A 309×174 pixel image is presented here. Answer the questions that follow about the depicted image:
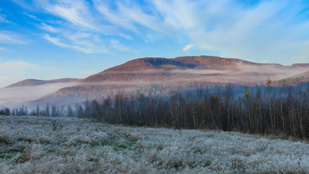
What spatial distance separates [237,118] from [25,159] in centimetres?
5511

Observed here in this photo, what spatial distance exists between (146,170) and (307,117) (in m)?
47.5

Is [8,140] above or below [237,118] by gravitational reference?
above

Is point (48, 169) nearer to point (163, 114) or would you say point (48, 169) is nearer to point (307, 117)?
point (307, 117)

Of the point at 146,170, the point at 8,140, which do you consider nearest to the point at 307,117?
the point at 146,170

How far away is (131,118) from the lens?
254 ft

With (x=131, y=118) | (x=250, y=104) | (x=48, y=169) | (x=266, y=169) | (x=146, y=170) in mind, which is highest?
(x=48, y=169)

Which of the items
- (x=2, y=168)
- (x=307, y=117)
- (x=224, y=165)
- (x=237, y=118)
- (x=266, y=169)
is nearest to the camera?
(x=2, y=168)

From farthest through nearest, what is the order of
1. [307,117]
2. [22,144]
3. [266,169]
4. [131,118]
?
[131,118]
[307,117]
[22,144]
[266,169]

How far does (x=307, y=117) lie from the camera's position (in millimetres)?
39250

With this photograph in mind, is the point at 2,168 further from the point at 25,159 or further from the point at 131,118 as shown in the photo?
the point at 131,118

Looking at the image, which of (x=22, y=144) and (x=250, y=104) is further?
(x=250, y=104)

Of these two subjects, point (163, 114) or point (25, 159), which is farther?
point (163, 114)

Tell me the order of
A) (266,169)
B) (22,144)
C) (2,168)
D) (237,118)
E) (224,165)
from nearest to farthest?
(2,168) < (266,169) < (224,165) < (22,144) < (237,118)

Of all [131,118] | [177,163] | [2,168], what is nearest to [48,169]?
[2,168]
